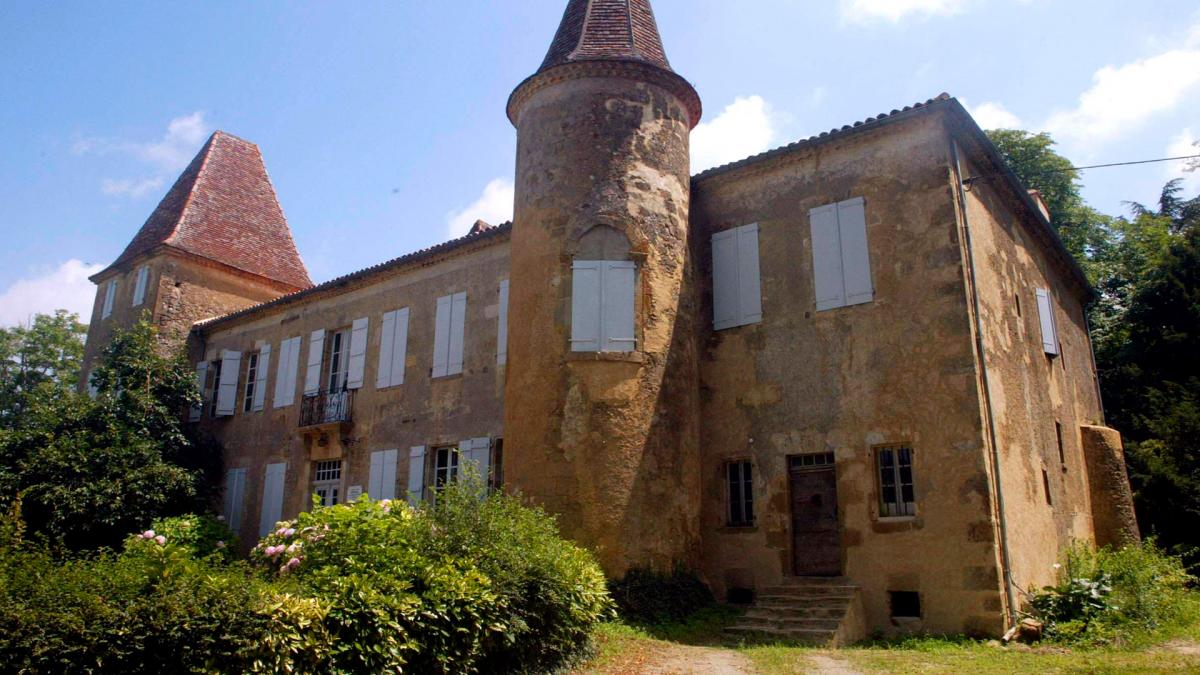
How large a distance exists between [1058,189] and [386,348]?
20837 millimetres

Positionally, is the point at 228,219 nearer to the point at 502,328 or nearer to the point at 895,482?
the point at 502,328

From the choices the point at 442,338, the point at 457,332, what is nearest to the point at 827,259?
the point at 457,332

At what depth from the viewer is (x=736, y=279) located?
13.8m

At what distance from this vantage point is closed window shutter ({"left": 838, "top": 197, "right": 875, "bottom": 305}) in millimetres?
12586

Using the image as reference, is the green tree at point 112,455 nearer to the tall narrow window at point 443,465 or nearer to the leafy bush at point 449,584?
the tall narrow window at point 443,465

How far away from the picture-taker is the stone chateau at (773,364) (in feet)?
37.8

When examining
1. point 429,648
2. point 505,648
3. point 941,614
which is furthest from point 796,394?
point 429,648

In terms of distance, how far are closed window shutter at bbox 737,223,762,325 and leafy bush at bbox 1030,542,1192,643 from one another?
5562mm

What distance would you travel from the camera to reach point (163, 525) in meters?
17.1

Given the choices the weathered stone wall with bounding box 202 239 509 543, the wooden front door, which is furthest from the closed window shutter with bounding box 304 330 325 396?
the wooden front door

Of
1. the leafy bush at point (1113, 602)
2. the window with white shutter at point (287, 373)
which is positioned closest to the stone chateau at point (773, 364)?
the leafy bush at point (1113, 602)

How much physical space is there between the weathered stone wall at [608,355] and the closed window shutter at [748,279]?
0.84m

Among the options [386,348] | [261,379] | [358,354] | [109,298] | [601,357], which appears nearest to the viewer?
[601,357]

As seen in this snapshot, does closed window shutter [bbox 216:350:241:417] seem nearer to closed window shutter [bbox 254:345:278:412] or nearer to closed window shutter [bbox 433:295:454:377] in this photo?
closed window shutter [bbox 254:345:278:412]
